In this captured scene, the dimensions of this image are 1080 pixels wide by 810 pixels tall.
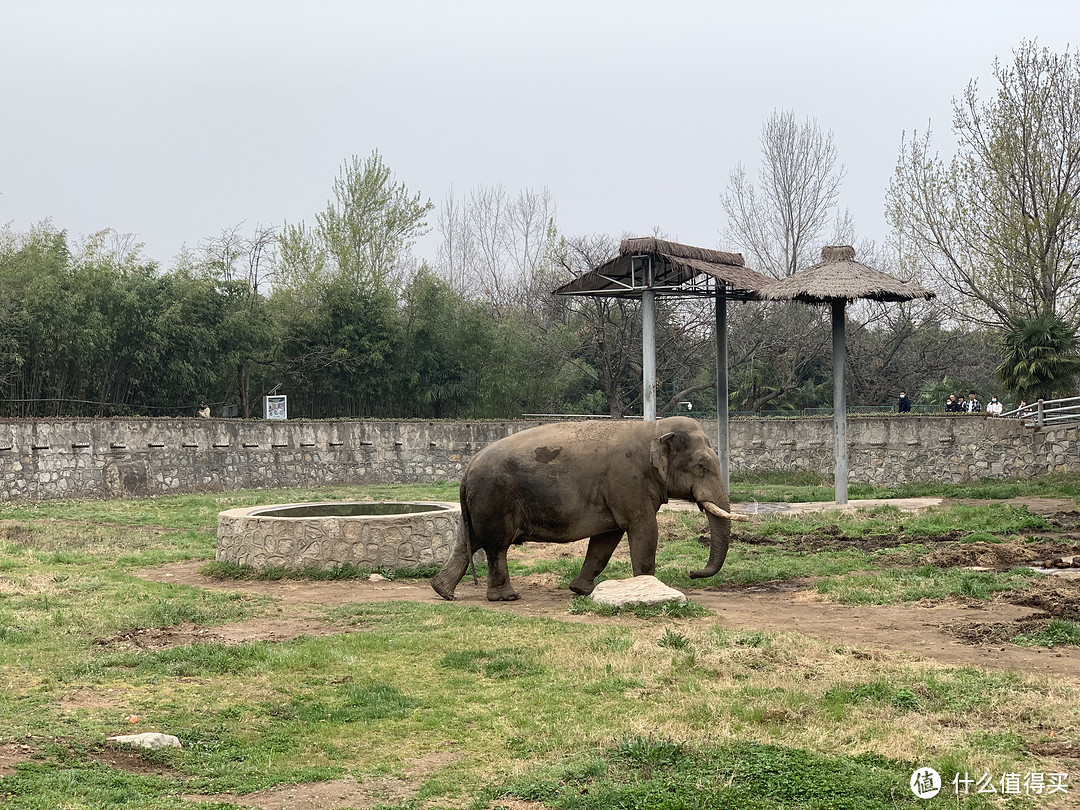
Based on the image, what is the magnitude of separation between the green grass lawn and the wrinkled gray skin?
1192 mm

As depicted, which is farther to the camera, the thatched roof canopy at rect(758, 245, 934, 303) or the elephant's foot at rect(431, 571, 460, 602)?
the thatched roof canopy at rect(758, 245, 934, 303)

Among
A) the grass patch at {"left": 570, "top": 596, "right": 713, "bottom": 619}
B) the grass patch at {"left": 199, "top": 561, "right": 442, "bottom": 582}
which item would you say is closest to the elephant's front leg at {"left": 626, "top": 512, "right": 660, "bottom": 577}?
the grass patch at {"left": 570, "top": 596, "right": 713, "bottom": 619}

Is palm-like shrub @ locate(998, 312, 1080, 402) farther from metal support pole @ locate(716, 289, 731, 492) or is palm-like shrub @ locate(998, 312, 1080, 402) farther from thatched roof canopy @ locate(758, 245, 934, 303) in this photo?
metal support pole @ locate(716, 289, 731, 492)

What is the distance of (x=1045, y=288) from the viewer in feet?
104

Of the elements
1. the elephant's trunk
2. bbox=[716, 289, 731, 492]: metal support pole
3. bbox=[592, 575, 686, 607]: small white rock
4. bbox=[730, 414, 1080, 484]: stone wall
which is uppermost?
bbox=[716, 289, 731, 492]: metal support pole

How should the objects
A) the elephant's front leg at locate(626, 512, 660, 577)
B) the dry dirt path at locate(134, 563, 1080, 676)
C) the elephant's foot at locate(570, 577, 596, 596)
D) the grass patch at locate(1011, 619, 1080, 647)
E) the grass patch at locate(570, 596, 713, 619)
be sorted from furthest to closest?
the elephant's foot at locate(570, 577, 596, 596)
the elephant's front leg at locate(626, 512, 660, 577)
the grass patch at locate(570, 596, 713, 619)
the grass patch at locate(1011, 619, 1080, 647)
the dry dirt path at locate(134, 563, 1080, 676)

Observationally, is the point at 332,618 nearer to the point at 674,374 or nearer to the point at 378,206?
the point at 674,374

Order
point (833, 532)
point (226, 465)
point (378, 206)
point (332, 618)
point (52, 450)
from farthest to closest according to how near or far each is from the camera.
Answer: point (378, 206), point (226, 465), point (52, 450), point (833, 532), point (332, 618)

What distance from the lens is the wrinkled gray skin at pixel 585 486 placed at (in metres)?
12.5

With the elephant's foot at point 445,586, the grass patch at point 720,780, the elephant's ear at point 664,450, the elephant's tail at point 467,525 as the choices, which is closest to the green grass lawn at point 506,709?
the grass patch at point 720,780

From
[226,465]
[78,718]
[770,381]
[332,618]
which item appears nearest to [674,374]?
[770,381]

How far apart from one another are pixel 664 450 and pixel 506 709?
536 cm

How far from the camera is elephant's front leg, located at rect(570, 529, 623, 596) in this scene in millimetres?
12922

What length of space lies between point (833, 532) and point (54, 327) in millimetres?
19363
